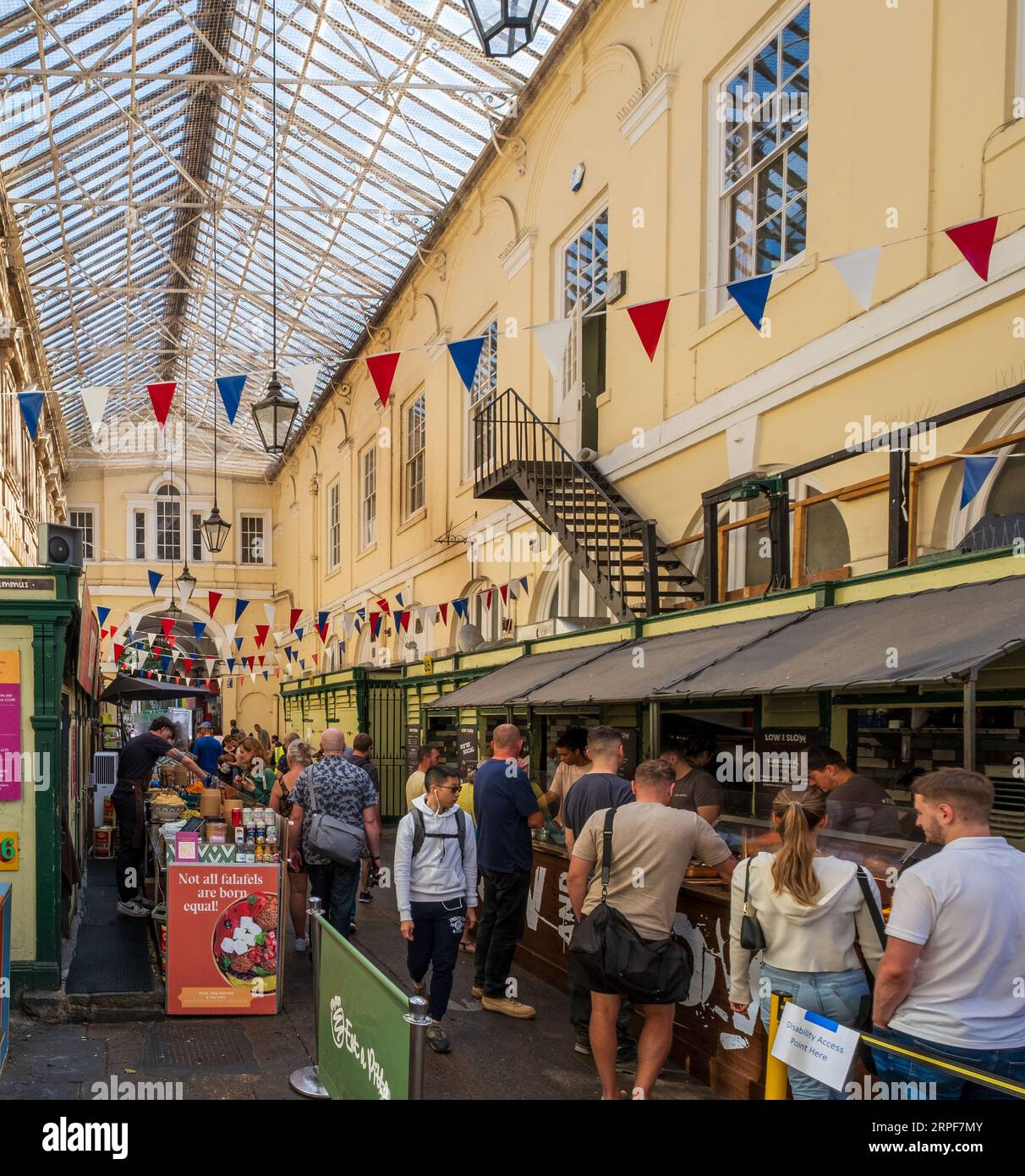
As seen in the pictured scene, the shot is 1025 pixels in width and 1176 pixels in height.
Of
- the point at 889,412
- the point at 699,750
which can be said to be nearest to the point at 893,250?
the point at 889,412

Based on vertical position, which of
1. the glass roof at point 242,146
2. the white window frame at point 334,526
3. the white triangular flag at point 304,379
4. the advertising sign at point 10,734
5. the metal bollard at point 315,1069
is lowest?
the metal bollard at point 315,1069

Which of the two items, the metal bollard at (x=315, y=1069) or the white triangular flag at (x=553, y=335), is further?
the white triangular flag at (x=553, y=335)

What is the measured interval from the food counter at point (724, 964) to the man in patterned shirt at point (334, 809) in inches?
104

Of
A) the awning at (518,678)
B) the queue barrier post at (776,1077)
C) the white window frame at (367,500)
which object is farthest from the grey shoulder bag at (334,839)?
the white window frame at (367,500)

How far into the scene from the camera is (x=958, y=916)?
3.50 m

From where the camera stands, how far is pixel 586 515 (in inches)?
520

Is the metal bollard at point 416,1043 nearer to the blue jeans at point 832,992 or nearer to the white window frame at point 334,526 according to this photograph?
the blue jeans at point 832,992

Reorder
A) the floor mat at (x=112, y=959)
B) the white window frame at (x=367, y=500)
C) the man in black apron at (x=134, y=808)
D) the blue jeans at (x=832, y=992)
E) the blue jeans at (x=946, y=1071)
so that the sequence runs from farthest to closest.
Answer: the white window frame at (x=367, y=500)
the man in black apron at (x=134, y=808)
the floor mat at (x=112, y=959)
the blue jeans at (x=832, y=992)
the blue jeans at (x=946, y=1071)

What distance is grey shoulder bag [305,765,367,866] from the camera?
7.68m

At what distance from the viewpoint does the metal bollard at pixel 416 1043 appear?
3.11m

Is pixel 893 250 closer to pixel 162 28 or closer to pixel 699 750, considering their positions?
pixel 699 750

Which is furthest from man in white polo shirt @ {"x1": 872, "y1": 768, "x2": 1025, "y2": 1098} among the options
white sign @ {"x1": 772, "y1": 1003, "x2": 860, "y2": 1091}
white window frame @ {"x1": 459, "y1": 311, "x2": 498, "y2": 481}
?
white window frame @ {"x1": 459, "y1": 311, "x2": 498, "y2": 481}

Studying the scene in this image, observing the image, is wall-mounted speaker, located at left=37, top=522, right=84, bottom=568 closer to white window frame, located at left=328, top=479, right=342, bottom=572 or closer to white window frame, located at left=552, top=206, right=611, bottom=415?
white window frame, located at left=552, top=206, right=611, bottom=415

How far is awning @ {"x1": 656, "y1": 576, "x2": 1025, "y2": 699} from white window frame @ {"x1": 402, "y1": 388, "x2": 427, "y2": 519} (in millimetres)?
15973
